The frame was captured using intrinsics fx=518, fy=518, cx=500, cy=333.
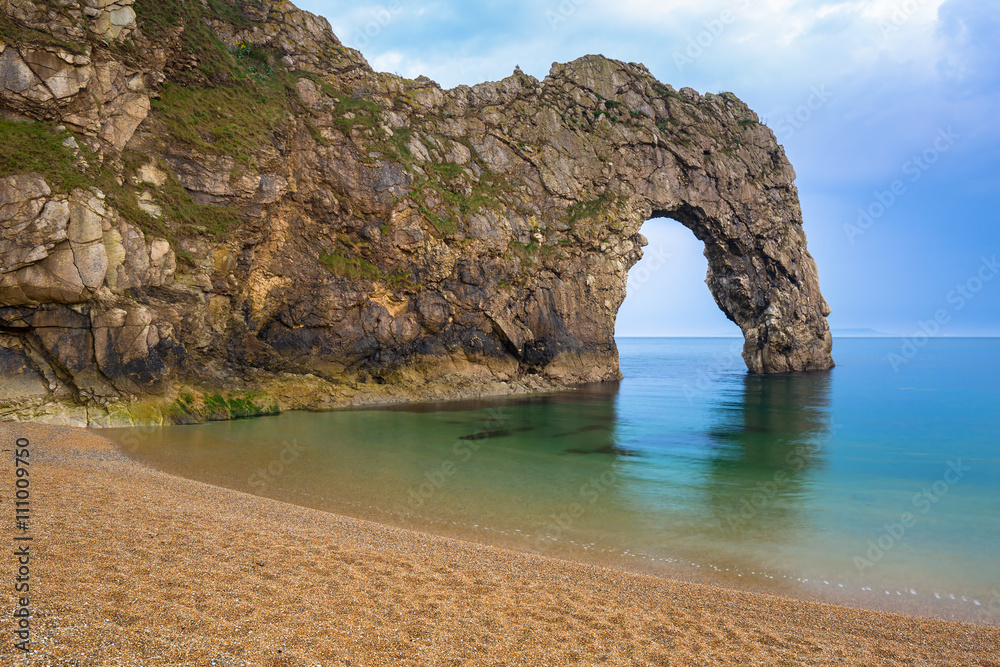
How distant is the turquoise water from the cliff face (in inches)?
212

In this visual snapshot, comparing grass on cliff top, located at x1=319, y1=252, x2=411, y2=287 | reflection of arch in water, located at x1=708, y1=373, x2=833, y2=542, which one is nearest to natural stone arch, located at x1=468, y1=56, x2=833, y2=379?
grass on cliff top, located at x1=319, y1=252, x2=411, y2=287

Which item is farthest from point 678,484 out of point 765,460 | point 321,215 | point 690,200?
point 690,200

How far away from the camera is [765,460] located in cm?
2155

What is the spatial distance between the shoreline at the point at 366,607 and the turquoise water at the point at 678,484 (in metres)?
1.99

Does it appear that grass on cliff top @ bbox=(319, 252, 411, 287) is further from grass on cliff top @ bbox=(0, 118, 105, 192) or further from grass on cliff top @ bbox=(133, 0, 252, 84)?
grass on cliff top @ bbox=(0, 118, 105, 192)

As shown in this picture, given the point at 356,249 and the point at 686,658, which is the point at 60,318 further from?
the point at 686,658

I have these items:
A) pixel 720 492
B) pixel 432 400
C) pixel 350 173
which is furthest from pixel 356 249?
pixel 720 492

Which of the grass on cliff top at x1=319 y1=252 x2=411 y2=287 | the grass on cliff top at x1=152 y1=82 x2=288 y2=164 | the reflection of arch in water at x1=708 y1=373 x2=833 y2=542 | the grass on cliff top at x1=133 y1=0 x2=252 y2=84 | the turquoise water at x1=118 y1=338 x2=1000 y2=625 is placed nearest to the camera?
the turquoise water at x1=118 y1=338 x2=1000 y2=625

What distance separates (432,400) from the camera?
37.0 m

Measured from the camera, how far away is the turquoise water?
1106 cm

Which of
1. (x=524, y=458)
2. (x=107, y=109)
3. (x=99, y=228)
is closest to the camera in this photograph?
(x=524, y=458)

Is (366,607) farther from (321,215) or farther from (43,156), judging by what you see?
(321,215)

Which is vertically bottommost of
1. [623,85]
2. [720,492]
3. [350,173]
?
[720,492]

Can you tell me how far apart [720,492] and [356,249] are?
1120 inches
